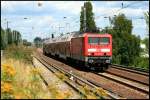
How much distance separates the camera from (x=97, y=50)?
35.3 metres

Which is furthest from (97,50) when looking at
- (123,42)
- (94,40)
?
(123,42)

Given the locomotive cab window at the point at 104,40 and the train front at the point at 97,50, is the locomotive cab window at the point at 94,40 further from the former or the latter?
the locomotive cab window at the point at 104,40

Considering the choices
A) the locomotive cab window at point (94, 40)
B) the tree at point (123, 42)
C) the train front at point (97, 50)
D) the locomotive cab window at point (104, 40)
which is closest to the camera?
the train front at point (97, 50)

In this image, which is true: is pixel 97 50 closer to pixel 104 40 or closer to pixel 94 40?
pixel 94 40

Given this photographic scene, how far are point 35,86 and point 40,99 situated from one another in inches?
70.9

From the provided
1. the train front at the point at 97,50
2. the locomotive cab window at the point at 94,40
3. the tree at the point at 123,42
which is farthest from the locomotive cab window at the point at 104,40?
the tree at the point at 123,42

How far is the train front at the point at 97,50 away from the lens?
115 ft

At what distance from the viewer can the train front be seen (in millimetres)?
34906

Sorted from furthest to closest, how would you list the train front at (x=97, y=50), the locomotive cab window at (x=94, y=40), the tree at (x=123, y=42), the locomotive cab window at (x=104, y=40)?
the tree at (x=123, y=42) → the locomotive cab window at (x=104, y=40) → the locomotive cab window at (x=94, y=40) → the train front at (x=97, y=50)

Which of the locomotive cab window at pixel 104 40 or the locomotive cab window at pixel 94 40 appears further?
the locomotive cab window at pixel 104 40

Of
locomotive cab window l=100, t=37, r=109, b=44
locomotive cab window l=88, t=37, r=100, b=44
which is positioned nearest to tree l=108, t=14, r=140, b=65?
locomotive cab window l=100, t=37, r=109, b=44

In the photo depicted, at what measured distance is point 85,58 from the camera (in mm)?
34625

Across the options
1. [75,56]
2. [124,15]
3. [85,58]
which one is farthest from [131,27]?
[85,58]

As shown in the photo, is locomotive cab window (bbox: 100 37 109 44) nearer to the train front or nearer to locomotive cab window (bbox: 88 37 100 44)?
the train front
